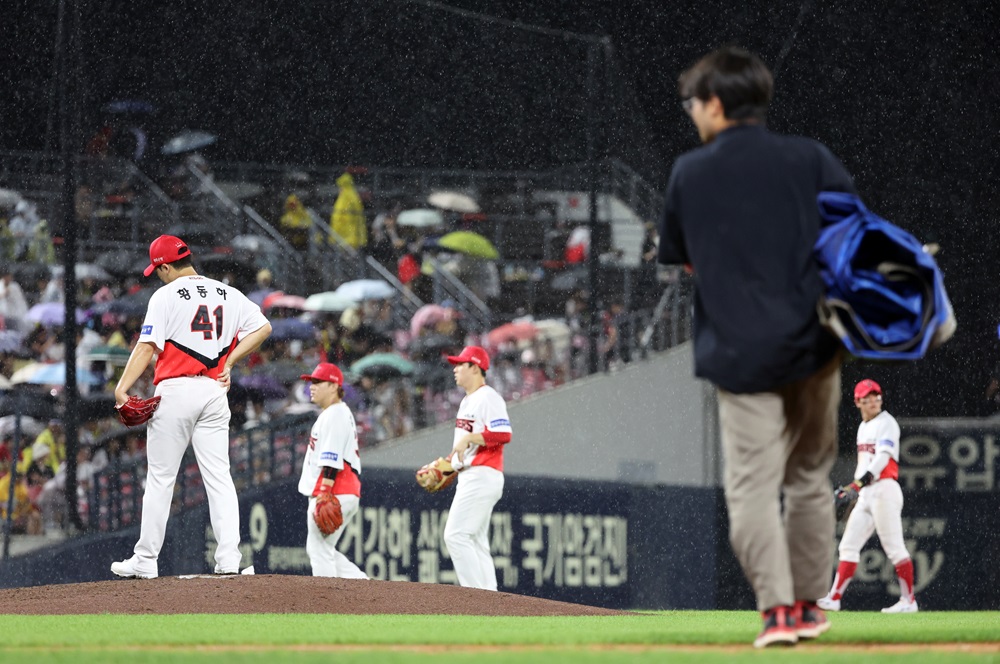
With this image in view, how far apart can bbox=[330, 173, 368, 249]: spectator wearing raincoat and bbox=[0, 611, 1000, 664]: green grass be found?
37.9 ft

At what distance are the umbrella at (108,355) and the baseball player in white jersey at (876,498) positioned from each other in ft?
25.4

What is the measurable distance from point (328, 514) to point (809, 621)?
5669 mm

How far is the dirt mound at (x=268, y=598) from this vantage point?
243 inches

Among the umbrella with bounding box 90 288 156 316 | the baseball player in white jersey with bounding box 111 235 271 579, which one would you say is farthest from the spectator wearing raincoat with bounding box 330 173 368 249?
the baseball player in white jersey with bounding box 111 235 271 579

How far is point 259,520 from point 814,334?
11078 mm

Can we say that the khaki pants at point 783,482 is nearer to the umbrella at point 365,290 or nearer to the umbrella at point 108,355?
the umbrella at point 108,355

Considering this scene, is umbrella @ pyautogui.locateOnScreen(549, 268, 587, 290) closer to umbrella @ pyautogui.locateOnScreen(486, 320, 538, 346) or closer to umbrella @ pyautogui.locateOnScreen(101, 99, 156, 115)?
umbrella @ pyautogui.locateOnScreen(486, 320, 538, 346)

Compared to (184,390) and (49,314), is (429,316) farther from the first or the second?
(184,390)

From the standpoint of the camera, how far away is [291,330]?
1580 centimetres

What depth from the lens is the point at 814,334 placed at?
346 centimetres

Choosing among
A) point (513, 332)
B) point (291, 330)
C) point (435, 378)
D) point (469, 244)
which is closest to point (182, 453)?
point (435, 378)

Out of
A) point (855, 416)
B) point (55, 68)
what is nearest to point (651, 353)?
point (855, 416)

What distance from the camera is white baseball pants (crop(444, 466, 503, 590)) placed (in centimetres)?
900

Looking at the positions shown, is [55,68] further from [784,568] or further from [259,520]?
[784,568]
